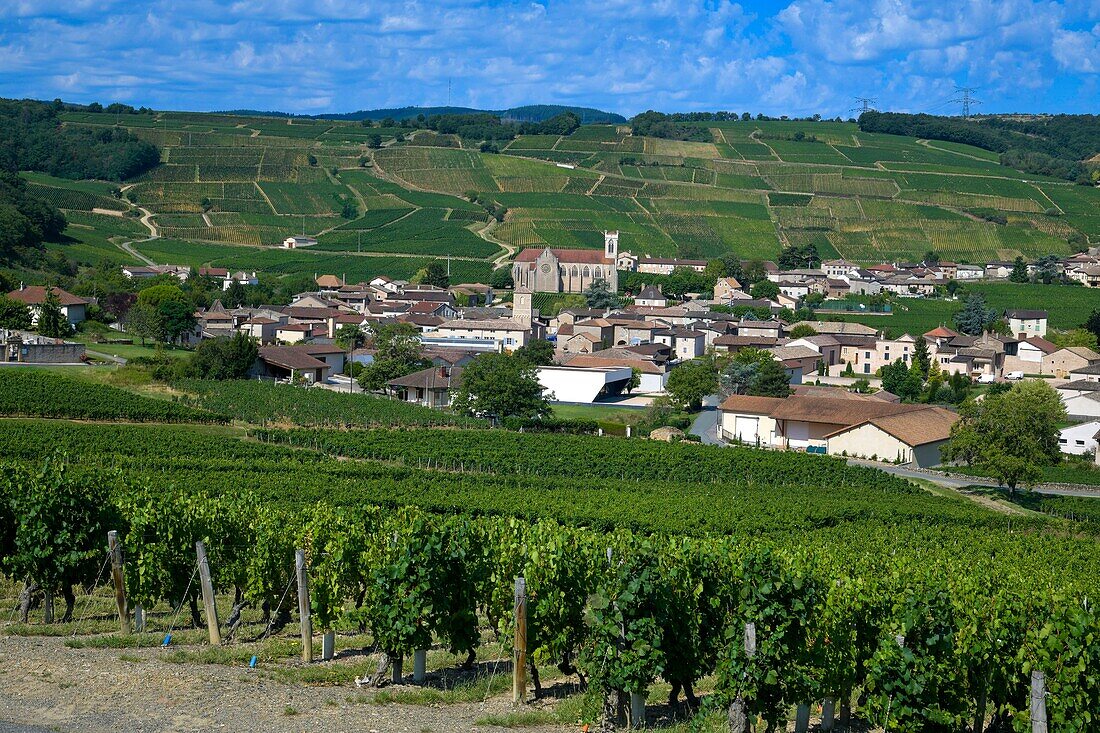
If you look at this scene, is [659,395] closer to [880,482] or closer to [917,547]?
[880,482]

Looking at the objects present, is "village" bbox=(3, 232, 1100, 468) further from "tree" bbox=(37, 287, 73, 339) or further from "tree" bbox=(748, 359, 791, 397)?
"tree" bbox=(37, 287, 73, 339)

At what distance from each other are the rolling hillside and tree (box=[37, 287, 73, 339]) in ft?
130

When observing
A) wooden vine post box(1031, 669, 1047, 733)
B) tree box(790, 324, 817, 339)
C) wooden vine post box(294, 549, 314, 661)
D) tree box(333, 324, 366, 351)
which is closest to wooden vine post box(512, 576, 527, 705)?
wooden vine post box(294, 549, 314, 661)

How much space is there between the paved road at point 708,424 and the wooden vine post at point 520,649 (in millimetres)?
36581

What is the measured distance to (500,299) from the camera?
9881 cm

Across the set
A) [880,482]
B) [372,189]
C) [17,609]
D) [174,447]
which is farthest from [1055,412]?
[372,189]

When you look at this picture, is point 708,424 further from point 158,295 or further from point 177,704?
point 177,704

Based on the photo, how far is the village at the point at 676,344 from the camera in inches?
2039

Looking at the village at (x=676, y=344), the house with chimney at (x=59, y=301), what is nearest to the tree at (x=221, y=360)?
the village at (x=676, y=344)

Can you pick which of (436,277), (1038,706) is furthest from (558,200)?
(1038,706)

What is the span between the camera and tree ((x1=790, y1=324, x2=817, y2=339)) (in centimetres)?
7925

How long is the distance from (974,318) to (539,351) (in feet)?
118

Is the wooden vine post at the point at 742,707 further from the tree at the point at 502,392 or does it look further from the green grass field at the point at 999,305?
the green grass field at the point at 999,305

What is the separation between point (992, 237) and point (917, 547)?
107m
